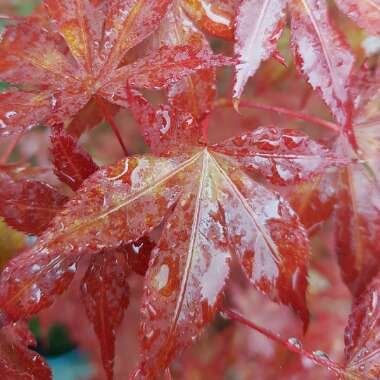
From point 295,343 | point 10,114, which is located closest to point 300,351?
point 295,343

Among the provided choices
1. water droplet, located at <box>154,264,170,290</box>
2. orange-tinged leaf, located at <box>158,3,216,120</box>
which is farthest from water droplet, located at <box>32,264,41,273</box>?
orange-tinged leaf, located at <box>158,3,216,120</box>

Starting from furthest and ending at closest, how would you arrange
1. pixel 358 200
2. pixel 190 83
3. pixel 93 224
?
pixel 358 200 → pixel 190 83 → pixel 93 224

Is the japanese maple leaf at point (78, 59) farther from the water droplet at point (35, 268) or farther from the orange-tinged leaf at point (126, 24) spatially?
the water droplet at point (35, 268)

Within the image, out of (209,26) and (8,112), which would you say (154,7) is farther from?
(8,112)

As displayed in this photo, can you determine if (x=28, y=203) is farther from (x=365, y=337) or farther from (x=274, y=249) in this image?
(x=365, y=337)

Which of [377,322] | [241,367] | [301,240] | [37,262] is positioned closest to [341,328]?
[241,367]

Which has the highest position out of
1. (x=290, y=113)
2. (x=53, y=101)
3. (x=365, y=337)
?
(x=53, y=101)

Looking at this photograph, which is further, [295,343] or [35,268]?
[295,343]
